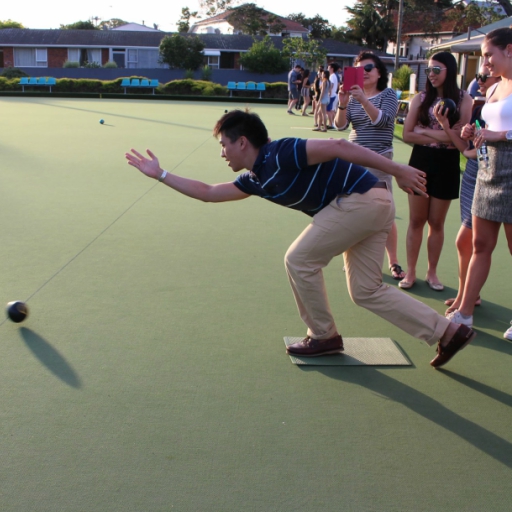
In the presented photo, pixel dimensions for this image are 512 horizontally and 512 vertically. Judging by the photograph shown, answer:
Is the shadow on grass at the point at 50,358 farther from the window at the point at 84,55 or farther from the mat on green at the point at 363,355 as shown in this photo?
the window at the point at 84,55

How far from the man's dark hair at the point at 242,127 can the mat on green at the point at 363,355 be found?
1.42 meters

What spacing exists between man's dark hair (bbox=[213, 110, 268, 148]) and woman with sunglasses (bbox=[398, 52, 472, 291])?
1815 millimetres

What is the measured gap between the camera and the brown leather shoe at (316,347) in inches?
164

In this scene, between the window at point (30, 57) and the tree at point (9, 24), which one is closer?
the window at point (30, 57)

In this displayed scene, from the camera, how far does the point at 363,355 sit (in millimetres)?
4227

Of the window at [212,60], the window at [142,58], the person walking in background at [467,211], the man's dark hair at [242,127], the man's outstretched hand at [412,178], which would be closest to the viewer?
the man's outstretched hand at [412,178]

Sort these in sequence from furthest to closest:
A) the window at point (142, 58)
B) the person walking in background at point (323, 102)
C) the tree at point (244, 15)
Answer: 1. the tree at point (244, 15)
2. the window at point (142, 58)
3. the person walking in background at point (323, 102)

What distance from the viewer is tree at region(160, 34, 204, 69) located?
53.2 m

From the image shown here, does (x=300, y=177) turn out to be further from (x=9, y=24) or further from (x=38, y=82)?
(x=9, y=24)

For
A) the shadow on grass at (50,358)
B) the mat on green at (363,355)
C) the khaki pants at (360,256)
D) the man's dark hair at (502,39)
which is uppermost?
the man's dark hair at (502,39)

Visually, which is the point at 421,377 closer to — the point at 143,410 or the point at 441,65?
the point at 143,410

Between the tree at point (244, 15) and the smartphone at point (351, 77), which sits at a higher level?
the tree at point (244, 15)

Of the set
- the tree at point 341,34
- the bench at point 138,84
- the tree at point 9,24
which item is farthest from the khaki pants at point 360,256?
the tree at point 9,24

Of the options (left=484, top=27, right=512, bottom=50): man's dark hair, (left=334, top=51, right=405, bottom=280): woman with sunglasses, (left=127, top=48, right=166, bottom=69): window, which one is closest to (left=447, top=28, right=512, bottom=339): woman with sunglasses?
(left=484, top=27, right=512, bottom=50): man's dark hair
